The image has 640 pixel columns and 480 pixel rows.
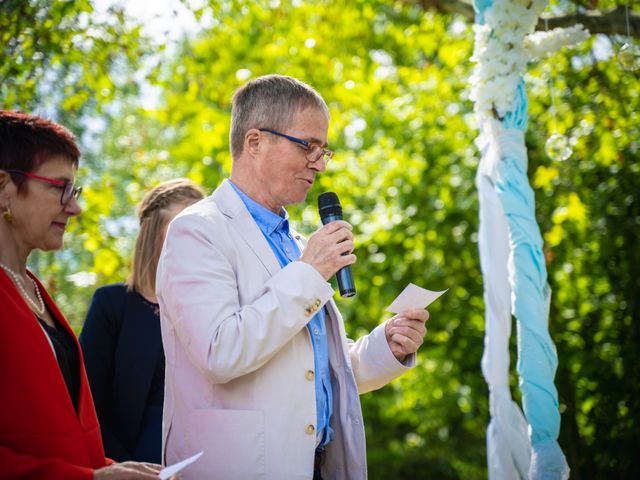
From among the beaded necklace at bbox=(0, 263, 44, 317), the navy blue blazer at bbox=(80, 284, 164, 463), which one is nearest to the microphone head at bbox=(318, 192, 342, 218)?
the beaded necklace at bbox=(0, 263, 44, 317)

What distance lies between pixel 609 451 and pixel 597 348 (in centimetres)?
113

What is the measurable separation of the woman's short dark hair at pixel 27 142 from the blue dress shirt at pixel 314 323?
0.62m

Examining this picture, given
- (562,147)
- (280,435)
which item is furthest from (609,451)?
(280,435)

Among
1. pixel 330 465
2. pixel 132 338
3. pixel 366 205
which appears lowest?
pixel 330 465

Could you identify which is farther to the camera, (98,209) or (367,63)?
(367,63)

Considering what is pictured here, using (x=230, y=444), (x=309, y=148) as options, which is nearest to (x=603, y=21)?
(x=309, y=148)

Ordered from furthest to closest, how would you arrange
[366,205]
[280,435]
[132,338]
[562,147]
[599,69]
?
[366,205] < [599,69] < [562,147] < [132,338] < [280,435]

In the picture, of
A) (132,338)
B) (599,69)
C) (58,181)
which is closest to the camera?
(58,181)

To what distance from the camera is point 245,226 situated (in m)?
2.46

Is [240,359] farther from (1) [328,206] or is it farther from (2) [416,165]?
(2) [416,165]

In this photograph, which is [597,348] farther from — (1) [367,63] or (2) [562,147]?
(1) [367,63]

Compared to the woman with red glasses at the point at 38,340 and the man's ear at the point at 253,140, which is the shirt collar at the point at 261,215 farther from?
the woman with red glasses at the point at 38,340

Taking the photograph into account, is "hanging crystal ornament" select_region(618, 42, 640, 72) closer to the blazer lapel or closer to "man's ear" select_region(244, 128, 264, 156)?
"man's ear" select_region(244, 128, 264, 156)

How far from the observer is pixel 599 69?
247 inches
